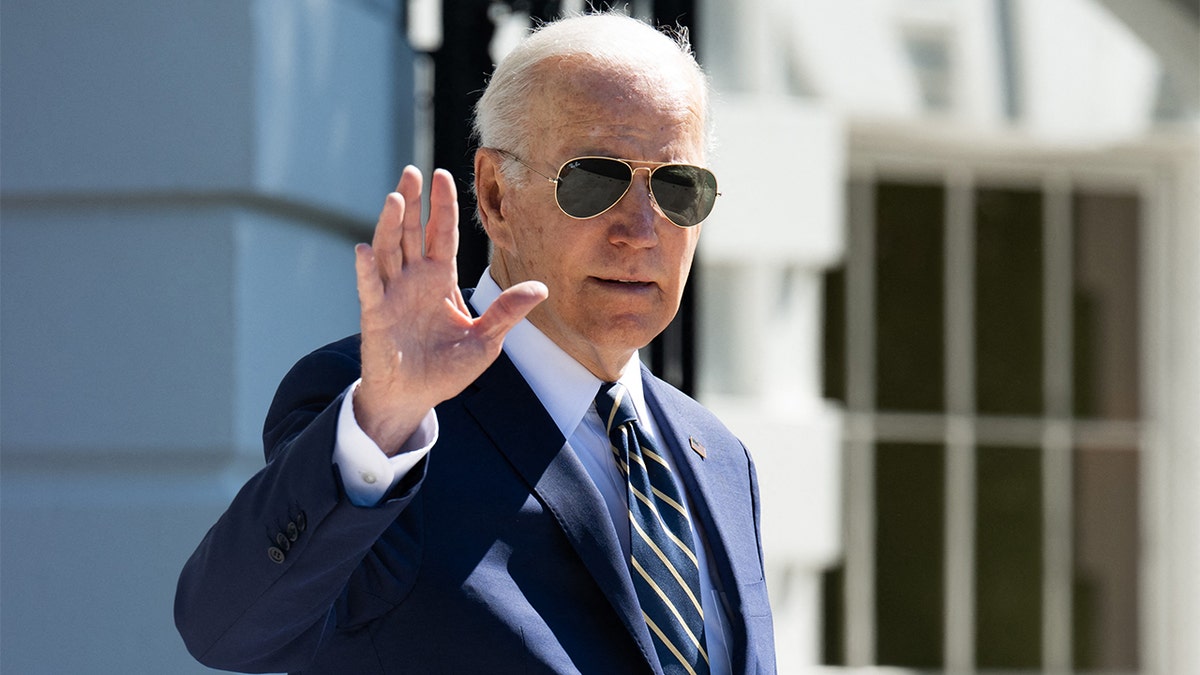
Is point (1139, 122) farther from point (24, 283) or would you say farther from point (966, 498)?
point (24, 283)

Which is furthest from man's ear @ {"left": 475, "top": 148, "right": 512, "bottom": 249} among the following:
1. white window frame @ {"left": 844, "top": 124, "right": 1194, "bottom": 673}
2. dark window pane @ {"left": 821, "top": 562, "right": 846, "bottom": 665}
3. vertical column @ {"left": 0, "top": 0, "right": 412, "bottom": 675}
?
dark window pane @ {"left": 821, "top": 562, "right": 846, "bottom": 665}

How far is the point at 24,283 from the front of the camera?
3.15 meters

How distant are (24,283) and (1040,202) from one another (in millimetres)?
5020

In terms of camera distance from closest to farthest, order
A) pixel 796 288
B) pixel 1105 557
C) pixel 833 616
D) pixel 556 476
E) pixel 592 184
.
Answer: pixel 556 476 < pixel 592 184 < pixel 796 288 < pixel 833 616 < pixel 1105 557

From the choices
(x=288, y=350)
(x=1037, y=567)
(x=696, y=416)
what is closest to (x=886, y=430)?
(x=1037, y=567)

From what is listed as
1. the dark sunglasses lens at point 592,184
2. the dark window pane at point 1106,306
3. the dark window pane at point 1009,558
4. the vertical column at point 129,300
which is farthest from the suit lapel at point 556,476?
the dark window pane at point 1106,306

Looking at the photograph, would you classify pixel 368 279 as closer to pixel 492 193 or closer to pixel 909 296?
pixel 492 193

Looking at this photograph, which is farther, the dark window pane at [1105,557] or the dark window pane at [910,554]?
the dark window pane at [1105,557]

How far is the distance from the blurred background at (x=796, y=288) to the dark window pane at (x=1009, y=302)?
0.05 ft

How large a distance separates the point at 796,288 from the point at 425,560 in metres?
4.46

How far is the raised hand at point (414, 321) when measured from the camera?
5.15 ft

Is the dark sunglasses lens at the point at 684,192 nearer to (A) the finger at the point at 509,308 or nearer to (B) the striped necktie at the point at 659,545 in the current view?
(B) the striped necktie at the point at 659,545

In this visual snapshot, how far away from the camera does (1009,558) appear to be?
22.8ft

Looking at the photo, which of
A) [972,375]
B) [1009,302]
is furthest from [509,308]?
[1009,302]
